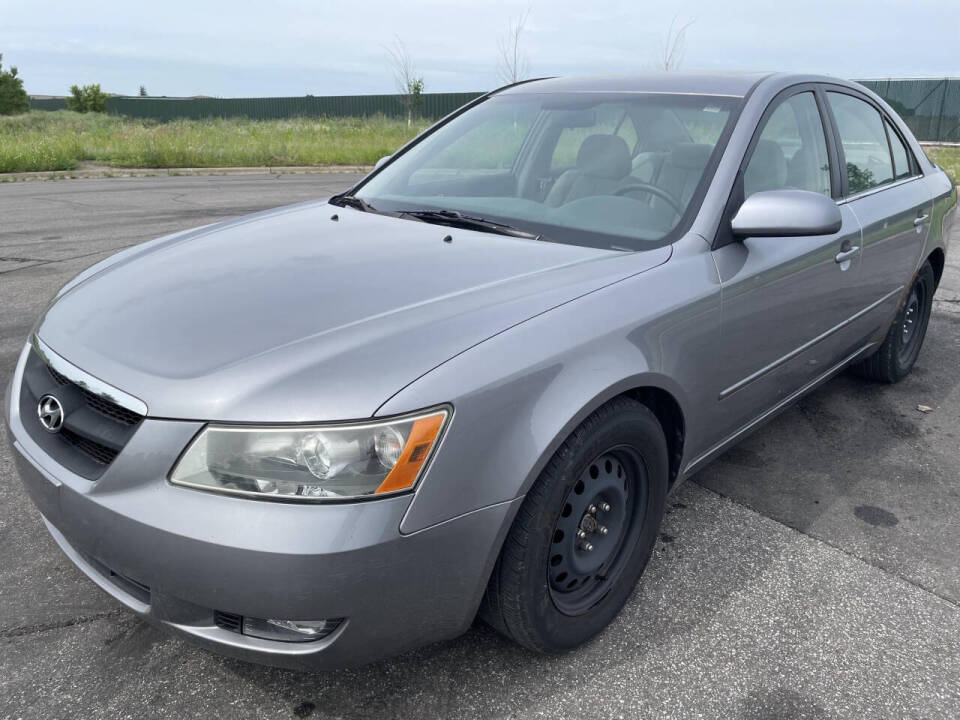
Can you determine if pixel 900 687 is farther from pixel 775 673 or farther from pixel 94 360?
pixel 94 360

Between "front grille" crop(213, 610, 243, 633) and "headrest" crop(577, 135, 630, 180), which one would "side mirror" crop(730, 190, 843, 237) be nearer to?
"headrest" crop(577, 135, 630, 180)

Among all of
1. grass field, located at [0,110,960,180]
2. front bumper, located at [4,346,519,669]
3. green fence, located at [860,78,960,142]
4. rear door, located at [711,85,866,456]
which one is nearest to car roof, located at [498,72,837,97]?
rear door, located at [711,85,866,456]

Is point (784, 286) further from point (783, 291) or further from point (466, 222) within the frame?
point (466, 222)

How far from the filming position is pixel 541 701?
206 centimetres

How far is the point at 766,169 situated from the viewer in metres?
2.94

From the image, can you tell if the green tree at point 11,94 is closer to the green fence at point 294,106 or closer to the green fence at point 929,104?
the green fence at point 294,106

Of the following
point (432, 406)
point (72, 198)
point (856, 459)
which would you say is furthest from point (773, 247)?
point (72, 198)

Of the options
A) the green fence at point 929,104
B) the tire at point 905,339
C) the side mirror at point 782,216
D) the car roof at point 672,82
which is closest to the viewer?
the side mirror at point 782,216

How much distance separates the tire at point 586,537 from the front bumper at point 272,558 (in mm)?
110

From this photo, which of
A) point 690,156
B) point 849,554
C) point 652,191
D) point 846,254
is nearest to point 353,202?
point 652,191

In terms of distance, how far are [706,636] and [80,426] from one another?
70.7 inches

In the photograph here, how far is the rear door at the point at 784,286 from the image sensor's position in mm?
2629

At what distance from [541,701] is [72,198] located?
1169 centimetres

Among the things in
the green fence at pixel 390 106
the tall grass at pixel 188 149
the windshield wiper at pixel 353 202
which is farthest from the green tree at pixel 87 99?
the windshield wiper at pixel 353 202
